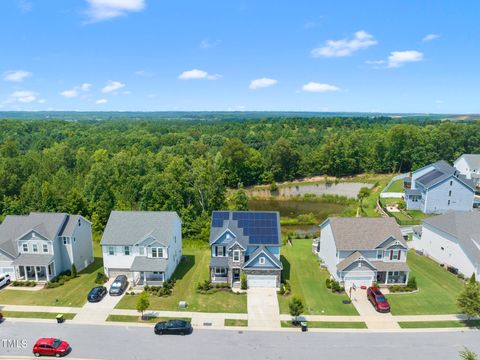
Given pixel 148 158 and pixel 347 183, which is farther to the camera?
pixel 347 183

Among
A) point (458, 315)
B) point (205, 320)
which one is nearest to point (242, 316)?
point (205, 320)

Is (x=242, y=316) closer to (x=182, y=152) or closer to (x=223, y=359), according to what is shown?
(x=223, y=359)

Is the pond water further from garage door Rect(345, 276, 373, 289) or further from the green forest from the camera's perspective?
garage door Rect(345, 276, 373, 289)

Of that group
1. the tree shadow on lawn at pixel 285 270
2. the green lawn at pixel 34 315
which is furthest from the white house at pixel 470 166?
the green lawn at pixel 34 315

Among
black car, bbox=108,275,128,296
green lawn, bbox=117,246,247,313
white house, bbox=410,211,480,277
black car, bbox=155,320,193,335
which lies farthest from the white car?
white house, bbox=410,211,480,277

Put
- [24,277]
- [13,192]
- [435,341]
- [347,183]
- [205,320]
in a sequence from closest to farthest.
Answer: [435,341]
[205,320]
[24,277]
[13,192]
[347,183]

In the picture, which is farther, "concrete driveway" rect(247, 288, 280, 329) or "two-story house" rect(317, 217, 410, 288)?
"two-story house" rect(317, 217, 410, 288)

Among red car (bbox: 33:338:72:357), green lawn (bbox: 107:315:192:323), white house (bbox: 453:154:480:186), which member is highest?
white house (bbox: 453:154:480:186)
